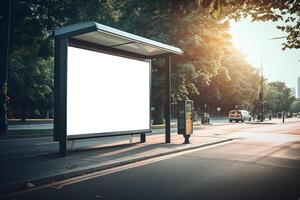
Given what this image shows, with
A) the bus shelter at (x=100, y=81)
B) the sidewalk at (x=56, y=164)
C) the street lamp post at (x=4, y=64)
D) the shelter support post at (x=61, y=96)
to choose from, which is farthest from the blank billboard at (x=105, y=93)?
the street lamp post at (x=4, y=64)

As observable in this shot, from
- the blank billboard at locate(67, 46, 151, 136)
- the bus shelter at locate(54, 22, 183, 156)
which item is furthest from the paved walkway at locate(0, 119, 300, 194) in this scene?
the blank billboard at locate(67, 46, 151, 136)

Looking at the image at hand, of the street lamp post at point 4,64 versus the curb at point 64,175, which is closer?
the curb at point 64,175

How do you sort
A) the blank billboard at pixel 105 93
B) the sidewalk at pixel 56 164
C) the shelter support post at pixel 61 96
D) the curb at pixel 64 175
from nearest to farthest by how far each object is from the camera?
the curb at pixel 64 175 < the sidewalk at pixel 56 164 < the shelter support post at pixel 61 96 < the blank billboard at pixel 105 93

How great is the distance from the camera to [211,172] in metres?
8.15

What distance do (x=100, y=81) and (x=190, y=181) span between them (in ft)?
18.4

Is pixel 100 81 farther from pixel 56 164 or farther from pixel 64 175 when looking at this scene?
pixel 64 175

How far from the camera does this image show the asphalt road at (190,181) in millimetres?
5965

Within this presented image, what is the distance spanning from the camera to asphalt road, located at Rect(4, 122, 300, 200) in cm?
596

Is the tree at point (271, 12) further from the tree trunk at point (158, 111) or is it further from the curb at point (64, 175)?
the tree trunk at point (158, 111)

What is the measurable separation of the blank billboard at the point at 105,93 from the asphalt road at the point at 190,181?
2.60 metres

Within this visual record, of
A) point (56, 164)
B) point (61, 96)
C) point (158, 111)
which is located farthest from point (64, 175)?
point (158, 111)

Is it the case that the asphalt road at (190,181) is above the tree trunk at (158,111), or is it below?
below

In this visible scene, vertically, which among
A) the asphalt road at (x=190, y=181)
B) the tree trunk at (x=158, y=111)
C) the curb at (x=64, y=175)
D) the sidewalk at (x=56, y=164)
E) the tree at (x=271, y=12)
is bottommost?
the asphalt road at (x=190, y=181)

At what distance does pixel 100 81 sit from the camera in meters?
11.5
